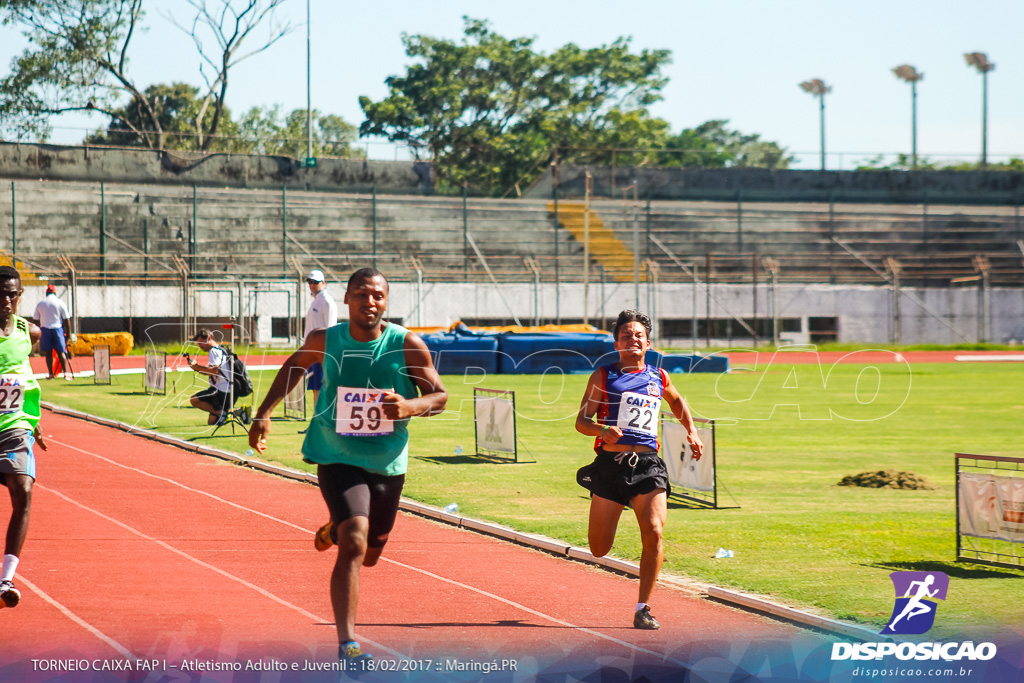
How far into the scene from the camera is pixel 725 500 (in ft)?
37.9

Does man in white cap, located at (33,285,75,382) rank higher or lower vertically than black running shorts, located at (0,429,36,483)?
higher

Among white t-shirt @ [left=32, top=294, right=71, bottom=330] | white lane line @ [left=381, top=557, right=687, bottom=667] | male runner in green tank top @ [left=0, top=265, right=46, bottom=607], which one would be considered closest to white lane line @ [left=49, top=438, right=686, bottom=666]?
white lane line @ [left=381, top=557, right=687, bottom=667]

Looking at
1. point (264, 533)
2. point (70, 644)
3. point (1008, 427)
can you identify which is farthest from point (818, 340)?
point (70, 644)

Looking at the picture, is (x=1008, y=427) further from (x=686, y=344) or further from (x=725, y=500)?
(x=686, y=344)

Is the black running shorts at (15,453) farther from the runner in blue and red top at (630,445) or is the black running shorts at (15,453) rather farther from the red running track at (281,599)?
the runner in blue and red top at (630,445)

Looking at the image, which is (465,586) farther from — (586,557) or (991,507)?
(991,507)

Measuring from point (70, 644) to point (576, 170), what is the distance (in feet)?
184

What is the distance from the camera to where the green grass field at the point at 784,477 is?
807 cm

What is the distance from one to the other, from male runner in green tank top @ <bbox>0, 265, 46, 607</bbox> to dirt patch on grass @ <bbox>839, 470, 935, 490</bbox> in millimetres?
8741

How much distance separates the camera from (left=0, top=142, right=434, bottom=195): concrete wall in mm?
50500

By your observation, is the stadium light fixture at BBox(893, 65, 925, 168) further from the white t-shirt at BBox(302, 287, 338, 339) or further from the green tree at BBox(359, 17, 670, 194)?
the white t-shirt at BBox(302, 287, 338, 339)

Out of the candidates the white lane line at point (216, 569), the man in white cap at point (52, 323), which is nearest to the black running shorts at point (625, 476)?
the white lane line at point (216, 569)

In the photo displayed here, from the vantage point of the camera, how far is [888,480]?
41.3ft

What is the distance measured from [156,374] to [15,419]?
16.9 meters
